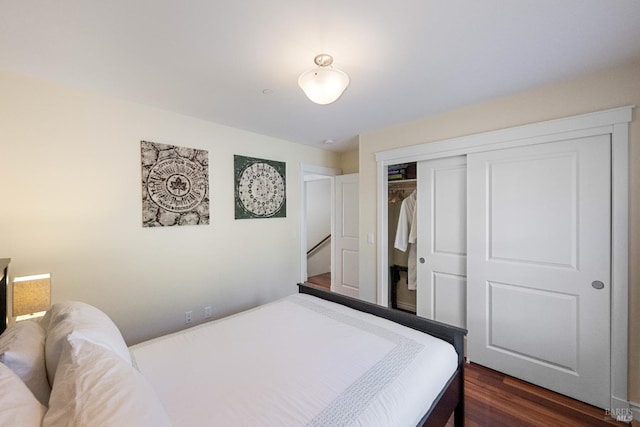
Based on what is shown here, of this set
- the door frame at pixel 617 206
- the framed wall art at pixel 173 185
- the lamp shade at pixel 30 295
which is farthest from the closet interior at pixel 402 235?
the lamp shade at pixel 30 295

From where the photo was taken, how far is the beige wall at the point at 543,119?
5.38 feet

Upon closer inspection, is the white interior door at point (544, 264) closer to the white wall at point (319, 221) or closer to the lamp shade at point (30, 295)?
the lamp shade at point (30, 295)

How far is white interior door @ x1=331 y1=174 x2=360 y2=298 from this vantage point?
374cm

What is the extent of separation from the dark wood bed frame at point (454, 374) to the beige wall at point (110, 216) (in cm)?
163

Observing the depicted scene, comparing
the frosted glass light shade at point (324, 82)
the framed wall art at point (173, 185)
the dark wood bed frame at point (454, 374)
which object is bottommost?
the dark wood bed frame at point (454, 374)

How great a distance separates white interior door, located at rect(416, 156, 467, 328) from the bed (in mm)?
1109

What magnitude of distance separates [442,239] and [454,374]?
1.40m

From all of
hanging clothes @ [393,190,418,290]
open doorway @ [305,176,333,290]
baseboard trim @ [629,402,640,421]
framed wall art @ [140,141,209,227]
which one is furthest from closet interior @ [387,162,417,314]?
open doorway @ [305,176,333,290]

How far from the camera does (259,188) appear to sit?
3092 mm

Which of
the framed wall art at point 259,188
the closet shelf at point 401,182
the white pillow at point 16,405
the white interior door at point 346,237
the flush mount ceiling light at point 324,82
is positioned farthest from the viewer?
the white interior door at point 346,237

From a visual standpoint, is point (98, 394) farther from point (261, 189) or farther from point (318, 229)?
point (318, 229)

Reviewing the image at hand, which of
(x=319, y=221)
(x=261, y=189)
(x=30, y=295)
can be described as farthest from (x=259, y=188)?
(x=319, y=221)

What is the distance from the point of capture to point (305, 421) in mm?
918

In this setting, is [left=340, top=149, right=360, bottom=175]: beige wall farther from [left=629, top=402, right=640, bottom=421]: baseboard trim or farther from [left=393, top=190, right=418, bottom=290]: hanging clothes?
[left=629, top=402, right=640, bottom=421]: baseboard trim
